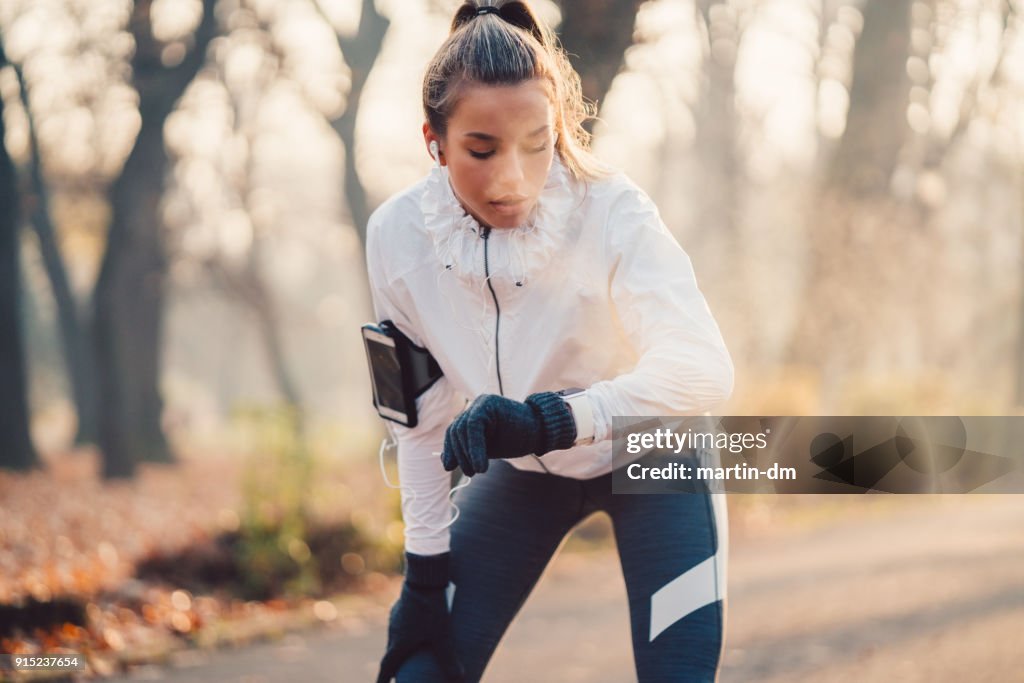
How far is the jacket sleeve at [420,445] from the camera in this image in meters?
2.26

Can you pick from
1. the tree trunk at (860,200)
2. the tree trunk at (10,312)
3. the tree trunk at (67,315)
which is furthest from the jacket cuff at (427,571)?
the tree trunk at (67,315)

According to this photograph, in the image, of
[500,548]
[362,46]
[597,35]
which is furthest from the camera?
[362,46]

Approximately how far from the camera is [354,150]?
40.3 ft

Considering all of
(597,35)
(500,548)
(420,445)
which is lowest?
(500,548)

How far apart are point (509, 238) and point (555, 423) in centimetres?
50

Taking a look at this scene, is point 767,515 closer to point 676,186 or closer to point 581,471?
point 581,471

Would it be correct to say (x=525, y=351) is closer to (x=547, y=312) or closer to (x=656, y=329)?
(x=547, y=312)

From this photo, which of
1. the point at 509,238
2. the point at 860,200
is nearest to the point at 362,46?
the point at 860,200

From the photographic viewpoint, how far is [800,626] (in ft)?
18.0

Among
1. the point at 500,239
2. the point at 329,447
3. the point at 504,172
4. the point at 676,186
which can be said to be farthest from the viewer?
the point at 676,186

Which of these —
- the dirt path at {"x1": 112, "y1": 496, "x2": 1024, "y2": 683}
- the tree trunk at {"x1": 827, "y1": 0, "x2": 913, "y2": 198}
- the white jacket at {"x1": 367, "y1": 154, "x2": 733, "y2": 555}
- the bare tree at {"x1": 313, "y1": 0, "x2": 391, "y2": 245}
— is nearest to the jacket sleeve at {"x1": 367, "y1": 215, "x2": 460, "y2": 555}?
the white jacket at {"x1": 367, "y1": 154, "x2": 733, "y2": 555}

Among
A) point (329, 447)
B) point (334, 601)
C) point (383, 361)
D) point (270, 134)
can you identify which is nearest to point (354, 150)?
point (270, 134)

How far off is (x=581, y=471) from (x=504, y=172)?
0.71 meters

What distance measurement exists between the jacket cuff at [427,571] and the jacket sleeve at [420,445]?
0.06ft
